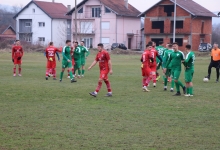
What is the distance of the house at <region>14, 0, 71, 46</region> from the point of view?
89125 millimetres

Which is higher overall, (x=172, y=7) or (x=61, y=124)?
(x=172, y=7)

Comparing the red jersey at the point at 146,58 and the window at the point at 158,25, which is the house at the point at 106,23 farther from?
the red jersey at the point at 146,58

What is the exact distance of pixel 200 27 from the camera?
2958 inches

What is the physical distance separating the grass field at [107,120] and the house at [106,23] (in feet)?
211

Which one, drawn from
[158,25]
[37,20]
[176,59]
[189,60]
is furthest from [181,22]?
[189,60]

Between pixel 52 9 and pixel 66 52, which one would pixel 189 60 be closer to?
pixel 66 52

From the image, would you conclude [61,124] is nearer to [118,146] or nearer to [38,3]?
[118,146]

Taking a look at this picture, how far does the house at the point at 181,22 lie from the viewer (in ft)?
238

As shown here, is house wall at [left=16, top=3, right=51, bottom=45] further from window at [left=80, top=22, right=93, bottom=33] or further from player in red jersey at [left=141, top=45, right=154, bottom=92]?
player in red jersey at [left=141, top=45, right=154, bottom=92]

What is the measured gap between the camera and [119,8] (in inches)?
3273

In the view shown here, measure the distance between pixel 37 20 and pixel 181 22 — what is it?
103 feet

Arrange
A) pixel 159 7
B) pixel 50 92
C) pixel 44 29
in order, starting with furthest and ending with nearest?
pixel 44 29, pixel 159 7, pixel 50 92

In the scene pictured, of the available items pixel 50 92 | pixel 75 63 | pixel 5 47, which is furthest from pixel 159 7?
pixel 50 92

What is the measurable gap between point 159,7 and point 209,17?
910cm
